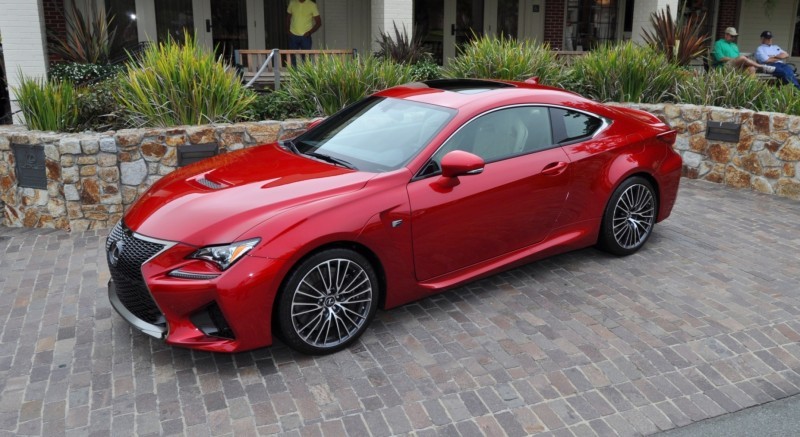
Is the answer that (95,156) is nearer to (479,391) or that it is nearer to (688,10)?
(479,391)

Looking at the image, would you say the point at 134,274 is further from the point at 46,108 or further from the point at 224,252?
the point at 46,108

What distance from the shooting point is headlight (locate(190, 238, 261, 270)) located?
4.09 meters

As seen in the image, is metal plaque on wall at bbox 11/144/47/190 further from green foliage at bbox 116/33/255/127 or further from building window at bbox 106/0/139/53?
building window at bbox 106/0/139/53

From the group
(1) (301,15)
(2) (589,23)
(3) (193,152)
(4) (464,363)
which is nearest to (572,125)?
(4) (464,363)

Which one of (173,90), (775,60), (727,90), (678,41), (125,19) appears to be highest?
(125,19)

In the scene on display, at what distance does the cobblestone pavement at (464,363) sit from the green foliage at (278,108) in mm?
3099

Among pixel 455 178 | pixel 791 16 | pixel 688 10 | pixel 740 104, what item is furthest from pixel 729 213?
pixel 791 16

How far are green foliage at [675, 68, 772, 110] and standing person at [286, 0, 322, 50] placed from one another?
7299 millimetres

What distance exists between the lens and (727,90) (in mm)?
9461

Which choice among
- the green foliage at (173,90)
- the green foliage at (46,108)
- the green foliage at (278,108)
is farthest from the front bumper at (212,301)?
the green foliage at (278,108)

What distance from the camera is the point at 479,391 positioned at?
4.14 metres

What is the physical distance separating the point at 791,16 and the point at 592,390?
20.9m

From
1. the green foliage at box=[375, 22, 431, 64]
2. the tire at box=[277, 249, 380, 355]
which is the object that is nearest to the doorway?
the green foliage at box=[375, 22, 431, 64]

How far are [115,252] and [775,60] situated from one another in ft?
48.4
